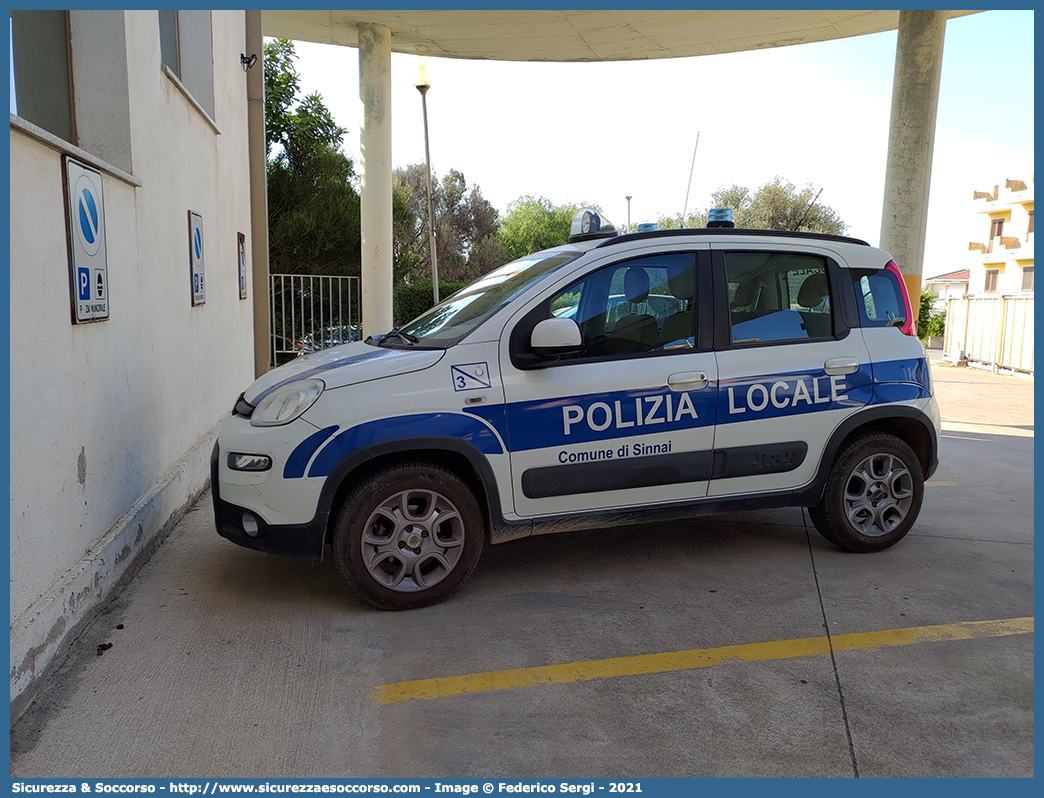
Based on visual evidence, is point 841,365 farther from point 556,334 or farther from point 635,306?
point 556,334

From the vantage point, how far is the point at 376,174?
44.5ft

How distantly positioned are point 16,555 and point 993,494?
22.1 feet

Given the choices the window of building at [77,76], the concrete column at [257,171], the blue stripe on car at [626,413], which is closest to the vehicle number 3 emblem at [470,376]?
the blue stripe on car at [626,413]

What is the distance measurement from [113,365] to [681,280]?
3173 mm

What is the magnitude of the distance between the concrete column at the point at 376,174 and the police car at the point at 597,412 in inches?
359

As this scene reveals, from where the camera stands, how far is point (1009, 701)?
10.3 feet

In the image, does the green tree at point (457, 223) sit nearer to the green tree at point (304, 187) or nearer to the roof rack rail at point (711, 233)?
the green tree at point (304, 187)

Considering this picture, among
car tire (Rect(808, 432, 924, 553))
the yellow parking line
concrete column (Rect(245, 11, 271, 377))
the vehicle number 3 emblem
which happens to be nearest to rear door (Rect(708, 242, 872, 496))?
car tire (Rect(808, 432, 924, 553))

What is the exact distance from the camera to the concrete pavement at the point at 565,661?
2.74 m

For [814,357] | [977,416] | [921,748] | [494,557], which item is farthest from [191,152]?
[977,416]

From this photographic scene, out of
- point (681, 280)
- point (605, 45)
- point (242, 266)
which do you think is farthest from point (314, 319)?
point (681, 280)

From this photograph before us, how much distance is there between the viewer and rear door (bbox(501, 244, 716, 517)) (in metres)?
3.99

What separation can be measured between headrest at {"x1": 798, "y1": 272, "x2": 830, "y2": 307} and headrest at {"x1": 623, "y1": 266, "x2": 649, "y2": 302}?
0.99 m

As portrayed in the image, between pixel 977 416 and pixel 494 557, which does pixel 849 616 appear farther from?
pixel 977 416
